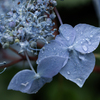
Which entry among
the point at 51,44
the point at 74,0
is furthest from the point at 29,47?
the point at 74,0

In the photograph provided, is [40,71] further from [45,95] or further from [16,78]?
[45,95]

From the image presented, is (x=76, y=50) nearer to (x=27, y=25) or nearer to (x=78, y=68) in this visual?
(x=78, y=68)

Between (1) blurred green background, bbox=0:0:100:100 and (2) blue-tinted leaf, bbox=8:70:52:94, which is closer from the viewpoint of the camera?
(2) blue-tinted leaf, bbox=8:70:52:94

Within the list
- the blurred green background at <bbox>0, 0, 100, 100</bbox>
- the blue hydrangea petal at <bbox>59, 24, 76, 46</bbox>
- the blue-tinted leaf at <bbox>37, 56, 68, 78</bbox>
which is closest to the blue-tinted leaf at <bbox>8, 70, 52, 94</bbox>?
the blue-tinted leaf at <bbox>37, 56, 68, 78</bbox>

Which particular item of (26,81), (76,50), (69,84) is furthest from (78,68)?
(69,84)

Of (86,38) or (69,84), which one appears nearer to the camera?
(86,38)

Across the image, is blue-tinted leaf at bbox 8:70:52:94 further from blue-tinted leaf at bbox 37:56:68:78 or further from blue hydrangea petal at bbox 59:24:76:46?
blue hydrangea petal at bbox 59:24:76:46
